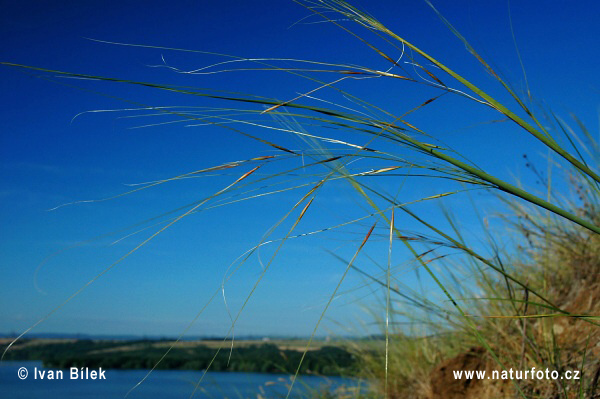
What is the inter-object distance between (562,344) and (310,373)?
186 centimetres

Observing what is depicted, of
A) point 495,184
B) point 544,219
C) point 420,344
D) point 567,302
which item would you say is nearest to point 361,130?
point 495,184

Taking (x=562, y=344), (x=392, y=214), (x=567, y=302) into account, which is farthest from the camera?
(x=567, y=302)

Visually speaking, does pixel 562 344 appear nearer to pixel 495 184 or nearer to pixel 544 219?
pixel 544 219

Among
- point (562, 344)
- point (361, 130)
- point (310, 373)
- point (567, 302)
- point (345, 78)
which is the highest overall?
point (345, 78)

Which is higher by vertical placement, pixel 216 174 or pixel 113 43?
pixel 113 43

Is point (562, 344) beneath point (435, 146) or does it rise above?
beneath

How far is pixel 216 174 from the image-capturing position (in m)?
1.07

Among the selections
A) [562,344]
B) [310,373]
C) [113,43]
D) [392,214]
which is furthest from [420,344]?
[113,43]

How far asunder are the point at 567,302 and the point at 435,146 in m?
2.21

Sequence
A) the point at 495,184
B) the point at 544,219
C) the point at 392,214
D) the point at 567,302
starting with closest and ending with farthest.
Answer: the point at 495,184, the point at 392,214, the point at 567,302, the point at 544,219

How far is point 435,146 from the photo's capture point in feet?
3.28

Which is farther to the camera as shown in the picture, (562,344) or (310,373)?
(310,373)

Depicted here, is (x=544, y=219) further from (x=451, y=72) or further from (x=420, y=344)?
(x=451, y=72)

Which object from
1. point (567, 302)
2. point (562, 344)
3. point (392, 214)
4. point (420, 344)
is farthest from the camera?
point (420, 344)
